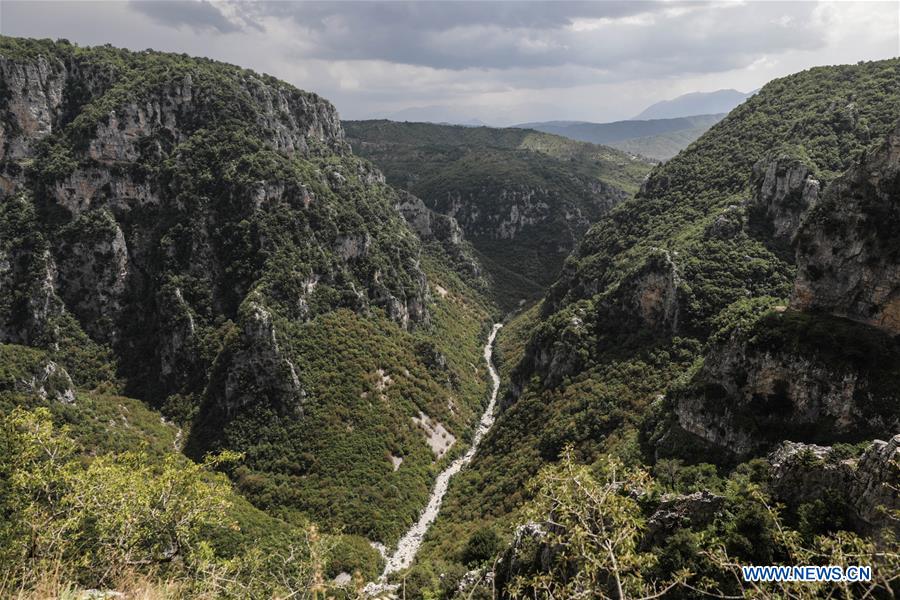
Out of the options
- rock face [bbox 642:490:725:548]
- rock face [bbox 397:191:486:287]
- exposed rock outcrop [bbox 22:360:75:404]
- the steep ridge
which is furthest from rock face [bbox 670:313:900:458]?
rock face [bbox 397:191:486:287]

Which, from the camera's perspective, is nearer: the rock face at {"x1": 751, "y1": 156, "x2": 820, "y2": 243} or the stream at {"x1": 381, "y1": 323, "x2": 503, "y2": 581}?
the stream at {"x1": 381, "y1": 323, "x2": 503, "y2": 581}

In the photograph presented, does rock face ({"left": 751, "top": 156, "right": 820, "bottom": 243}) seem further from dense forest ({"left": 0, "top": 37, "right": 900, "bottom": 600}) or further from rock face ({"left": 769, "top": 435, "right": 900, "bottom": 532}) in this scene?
rock face ({"left": 769, "top": 435, "right": 900, "bottom": 532})

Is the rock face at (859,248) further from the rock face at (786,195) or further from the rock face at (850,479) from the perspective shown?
the rock face at (786,195)

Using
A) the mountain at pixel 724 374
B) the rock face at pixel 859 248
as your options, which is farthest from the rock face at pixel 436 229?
the rock face at pixel 859 248

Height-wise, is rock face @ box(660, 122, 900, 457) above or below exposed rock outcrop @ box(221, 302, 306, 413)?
above

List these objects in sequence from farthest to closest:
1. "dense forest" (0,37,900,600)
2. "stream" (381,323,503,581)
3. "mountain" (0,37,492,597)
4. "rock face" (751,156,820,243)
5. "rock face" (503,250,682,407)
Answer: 1. "mountain" (0,37,492,597)
2. "rock face" (503,250,682,407)
3. "rock face" (751,156,820,243)
4. "stream" (381,323,503,581)
5. "dense forest" (0,37,900,600)

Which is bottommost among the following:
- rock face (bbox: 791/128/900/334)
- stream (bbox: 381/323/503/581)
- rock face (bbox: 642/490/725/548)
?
stream (bbox: 381/323/503/581)

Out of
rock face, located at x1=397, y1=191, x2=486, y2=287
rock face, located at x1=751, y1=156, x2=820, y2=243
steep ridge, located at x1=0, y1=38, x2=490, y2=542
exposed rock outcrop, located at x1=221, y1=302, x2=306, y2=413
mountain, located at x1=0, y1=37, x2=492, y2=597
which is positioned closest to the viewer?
rock face, located at x1=751, y1=156, x2=820, y2=243
